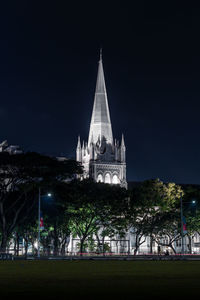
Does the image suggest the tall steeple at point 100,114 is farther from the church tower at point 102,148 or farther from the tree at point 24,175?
the tree at point 24,175

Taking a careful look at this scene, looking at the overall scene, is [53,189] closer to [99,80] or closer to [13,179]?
[13,179]

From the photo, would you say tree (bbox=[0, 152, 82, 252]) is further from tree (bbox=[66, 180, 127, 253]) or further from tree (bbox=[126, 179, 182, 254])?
tree (bbox=[126, 179, 182, 254])

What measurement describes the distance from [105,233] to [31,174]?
27.6 metres

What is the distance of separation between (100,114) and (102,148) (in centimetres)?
Answer: 1288

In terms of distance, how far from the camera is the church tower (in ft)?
610

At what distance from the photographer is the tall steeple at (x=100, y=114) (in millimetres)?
185450

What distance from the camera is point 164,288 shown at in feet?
66.9

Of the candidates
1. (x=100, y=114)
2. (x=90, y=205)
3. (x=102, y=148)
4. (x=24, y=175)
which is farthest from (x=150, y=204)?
(x=102, y=148)

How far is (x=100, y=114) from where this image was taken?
18488 cm

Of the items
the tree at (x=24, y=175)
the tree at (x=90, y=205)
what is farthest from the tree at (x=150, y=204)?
the tree at (x=24, y=175)

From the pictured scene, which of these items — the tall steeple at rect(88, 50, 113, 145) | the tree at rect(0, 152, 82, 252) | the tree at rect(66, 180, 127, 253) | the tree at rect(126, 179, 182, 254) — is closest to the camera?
the tree at rect(0, 152, 82, 252)

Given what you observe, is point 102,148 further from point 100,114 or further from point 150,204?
point 150,204

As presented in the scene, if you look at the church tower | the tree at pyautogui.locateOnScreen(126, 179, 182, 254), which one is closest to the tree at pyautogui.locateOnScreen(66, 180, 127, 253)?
the tree at pyautogui.locateOnScreen(126, 179, 182, 254)

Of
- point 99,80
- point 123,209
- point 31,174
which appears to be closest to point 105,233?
point 123,209
